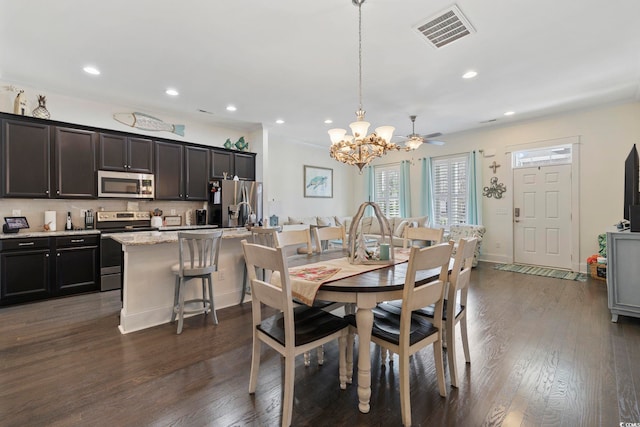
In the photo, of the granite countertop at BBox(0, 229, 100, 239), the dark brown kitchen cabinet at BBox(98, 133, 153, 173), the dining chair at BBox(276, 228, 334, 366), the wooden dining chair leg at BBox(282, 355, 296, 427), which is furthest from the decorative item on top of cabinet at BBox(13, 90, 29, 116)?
the wooden dining chair leg at BBox(282, 355, 296, 427)

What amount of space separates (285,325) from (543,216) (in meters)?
6.18

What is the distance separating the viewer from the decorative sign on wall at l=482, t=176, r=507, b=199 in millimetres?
6191

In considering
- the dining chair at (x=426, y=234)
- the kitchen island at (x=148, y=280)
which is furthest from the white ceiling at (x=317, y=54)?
the kitchen island at (x=148, y=280)

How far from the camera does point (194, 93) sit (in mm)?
4324

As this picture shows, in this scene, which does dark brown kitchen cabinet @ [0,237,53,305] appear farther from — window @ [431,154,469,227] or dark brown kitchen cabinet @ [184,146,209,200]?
window @ [431,154,469,227]

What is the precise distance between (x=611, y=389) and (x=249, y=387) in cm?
244

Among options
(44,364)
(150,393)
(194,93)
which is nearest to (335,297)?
(150,393)

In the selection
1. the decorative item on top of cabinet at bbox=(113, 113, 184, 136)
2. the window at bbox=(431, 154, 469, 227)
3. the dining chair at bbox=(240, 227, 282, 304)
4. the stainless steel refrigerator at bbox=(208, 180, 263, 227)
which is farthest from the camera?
the window at bbox=(431, 154, 469, 227)

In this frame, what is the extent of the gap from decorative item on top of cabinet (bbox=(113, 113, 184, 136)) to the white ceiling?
17 cm

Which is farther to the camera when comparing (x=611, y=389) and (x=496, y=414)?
(x=611, y=389)

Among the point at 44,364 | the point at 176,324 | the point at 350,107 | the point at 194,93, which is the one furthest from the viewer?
the point at 350,107

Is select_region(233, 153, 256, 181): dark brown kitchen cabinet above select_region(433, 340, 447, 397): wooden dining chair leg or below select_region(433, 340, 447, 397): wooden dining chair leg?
above

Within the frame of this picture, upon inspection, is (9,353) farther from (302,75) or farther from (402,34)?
(402,34)

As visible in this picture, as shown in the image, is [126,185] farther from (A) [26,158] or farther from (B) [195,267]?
(B) [195,267]
